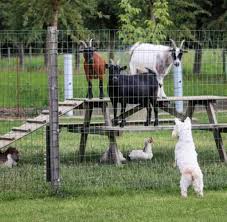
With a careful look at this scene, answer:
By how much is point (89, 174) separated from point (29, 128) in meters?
1.47

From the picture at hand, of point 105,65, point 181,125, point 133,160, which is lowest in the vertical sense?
point 133,160

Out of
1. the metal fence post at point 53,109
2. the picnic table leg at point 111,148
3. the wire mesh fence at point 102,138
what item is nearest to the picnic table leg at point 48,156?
the wire mesh fence at point 102,138

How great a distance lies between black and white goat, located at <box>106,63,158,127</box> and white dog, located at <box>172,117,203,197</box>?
8.29 ft

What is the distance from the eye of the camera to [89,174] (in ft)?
36.6

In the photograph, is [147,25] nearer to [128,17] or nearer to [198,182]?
[128,17]

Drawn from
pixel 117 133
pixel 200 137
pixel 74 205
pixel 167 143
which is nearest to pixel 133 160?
pixel 117 133

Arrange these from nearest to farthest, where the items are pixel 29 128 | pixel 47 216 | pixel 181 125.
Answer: pixel 47 216 → pixel 181 125 → pixel 29 128

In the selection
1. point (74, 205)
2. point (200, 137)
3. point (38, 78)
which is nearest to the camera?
point (74, 205)

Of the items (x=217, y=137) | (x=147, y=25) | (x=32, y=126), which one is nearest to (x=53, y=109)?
(x=32, y=126)

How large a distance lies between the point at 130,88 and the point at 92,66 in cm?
86

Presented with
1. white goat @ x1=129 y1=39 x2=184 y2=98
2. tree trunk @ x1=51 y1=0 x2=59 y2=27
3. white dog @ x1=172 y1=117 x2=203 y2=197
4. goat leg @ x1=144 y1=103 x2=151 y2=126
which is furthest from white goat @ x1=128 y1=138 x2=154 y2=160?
tree trunk @ x1=51 y1=0 x2=59 y2=27

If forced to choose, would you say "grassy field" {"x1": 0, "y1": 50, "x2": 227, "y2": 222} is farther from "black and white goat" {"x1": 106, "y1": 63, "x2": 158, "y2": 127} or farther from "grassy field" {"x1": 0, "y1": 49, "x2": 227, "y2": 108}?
"black and white goat" {"x1": 106, "y1": 63, "x2": 158, "y2": 127}

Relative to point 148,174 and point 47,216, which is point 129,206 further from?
point 148,174

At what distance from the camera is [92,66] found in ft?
41.0
